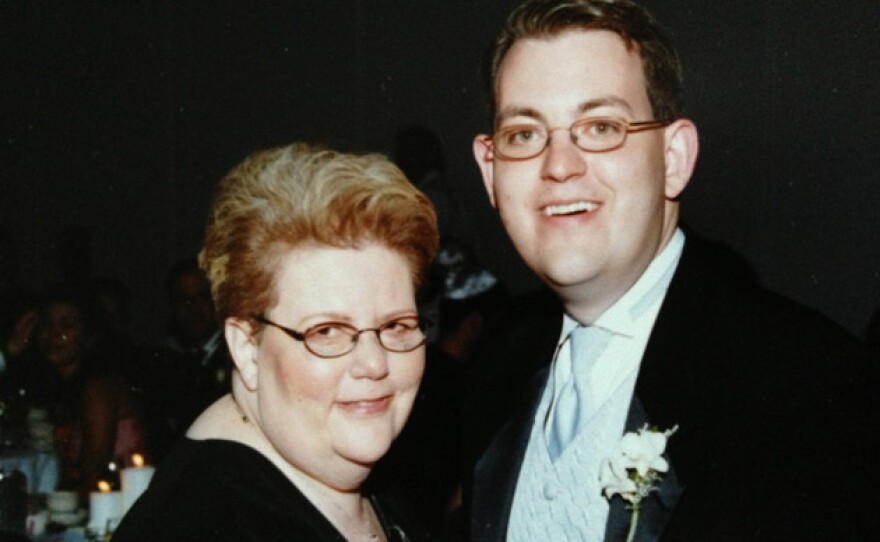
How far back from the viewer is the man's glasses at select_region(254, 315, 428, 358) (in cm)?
191

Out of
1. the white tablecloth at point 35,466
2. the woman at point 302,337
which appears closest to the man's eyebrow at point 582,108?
the woman at point 302,337

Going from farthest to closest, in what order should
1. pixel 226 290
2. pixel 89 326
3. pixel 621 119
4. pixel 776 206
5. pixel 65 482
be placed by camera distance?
pixel 776 206 < pixel 89 326 < pixel 65 482 < pixel 621 119 < pixel 226 290

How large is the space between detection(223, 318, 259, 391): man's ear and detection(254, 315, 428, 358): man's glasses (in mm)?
50

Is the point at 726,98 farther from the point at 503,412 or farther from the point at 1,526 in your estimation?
the point at 1,526

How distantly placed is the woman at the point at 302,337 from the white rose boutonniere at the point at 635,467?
446 mm

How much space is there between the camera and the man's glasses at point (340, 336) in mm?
1908

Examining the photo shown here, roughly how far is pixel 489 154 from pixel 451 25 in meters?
4.08

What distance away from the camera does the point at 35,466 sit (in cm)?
402

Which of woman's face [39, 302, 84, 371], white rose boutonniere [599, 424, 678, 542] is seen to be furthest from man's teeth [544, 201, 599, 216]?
woman's face [39, 302, 84, 371]

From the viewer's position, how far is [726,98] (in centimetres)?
549

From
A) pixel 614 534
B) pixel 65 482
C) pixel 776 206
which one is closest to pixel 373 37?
pixel 776 206

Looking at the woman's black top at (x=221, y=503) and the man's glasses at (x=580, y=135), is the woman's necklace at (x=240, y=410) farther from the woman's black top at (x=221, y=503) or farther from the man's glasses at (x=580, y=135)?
the man's glasses at (x=580, y=135)

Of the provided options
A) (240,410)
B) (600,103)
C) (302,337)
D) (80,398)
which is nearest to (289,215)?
(302,337)

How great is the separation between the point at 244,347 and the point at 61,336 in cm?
314
